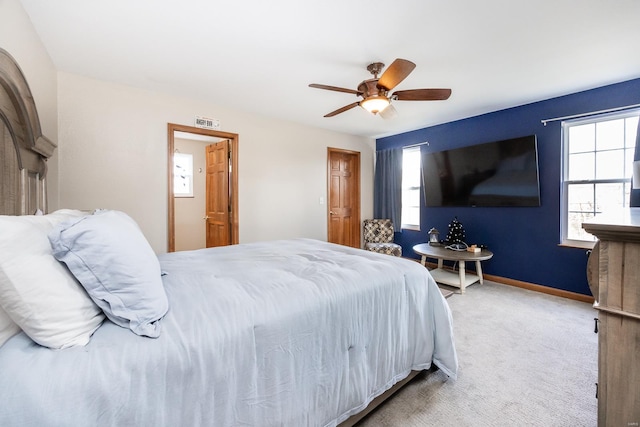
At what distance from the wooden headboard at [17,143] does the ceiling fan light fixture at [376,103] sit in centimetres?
234

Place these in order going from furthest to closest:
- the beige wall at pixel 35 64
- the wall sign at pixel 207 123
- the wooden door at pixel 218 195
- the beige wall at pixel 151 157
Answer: the wooden door at pixel 218 195 < the wall sign at pixel 207 123 < the beige wall at pixel 151 157 < the beige wall at pixel 35 64

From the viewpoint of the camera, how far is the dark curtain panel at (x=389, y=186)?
5087mm

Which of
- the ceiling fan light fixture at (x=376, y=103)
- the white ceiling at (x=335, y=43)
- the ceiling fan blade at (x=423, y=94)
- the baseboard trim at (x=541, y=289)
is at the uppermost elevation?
the white ceiling at (x=335, y=43)

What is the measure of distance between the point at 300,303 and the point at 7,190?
5.68ft

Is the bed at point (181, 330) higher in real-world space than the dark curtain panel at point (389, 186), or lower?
lower

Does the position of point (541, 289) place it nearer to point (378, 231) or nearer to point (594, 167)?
point (594, 167)

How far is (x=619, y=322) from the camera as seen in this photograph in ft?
2.68

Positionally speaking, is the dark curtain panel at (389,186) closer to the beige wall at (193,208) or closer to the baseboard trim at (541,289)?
the baseboard trim at (541,289)

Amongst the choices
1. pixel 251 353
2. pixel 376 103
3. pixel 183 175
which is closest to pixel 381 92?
pixel 376 103

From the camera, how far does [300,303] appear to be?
1235 mm

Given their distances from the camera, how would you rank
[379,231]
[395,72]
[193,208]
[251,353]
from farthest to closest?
[193,208]
[379,231]
[395,72]
[251,353]

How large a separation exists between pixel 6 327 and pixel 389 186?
5.02 metres

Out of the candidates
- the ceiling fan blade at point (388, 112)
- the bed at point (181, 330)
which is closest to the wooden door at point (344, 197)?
the ceiling fan blade at point (388, 112)

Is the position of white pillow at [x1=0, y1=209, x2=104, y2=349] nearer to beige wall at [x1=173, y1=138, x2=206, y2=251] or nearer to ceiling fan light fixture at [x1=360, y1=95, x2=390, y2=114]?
ceiling fan light fixture at [x1=360, y1=95, x2=390, y2=114]
